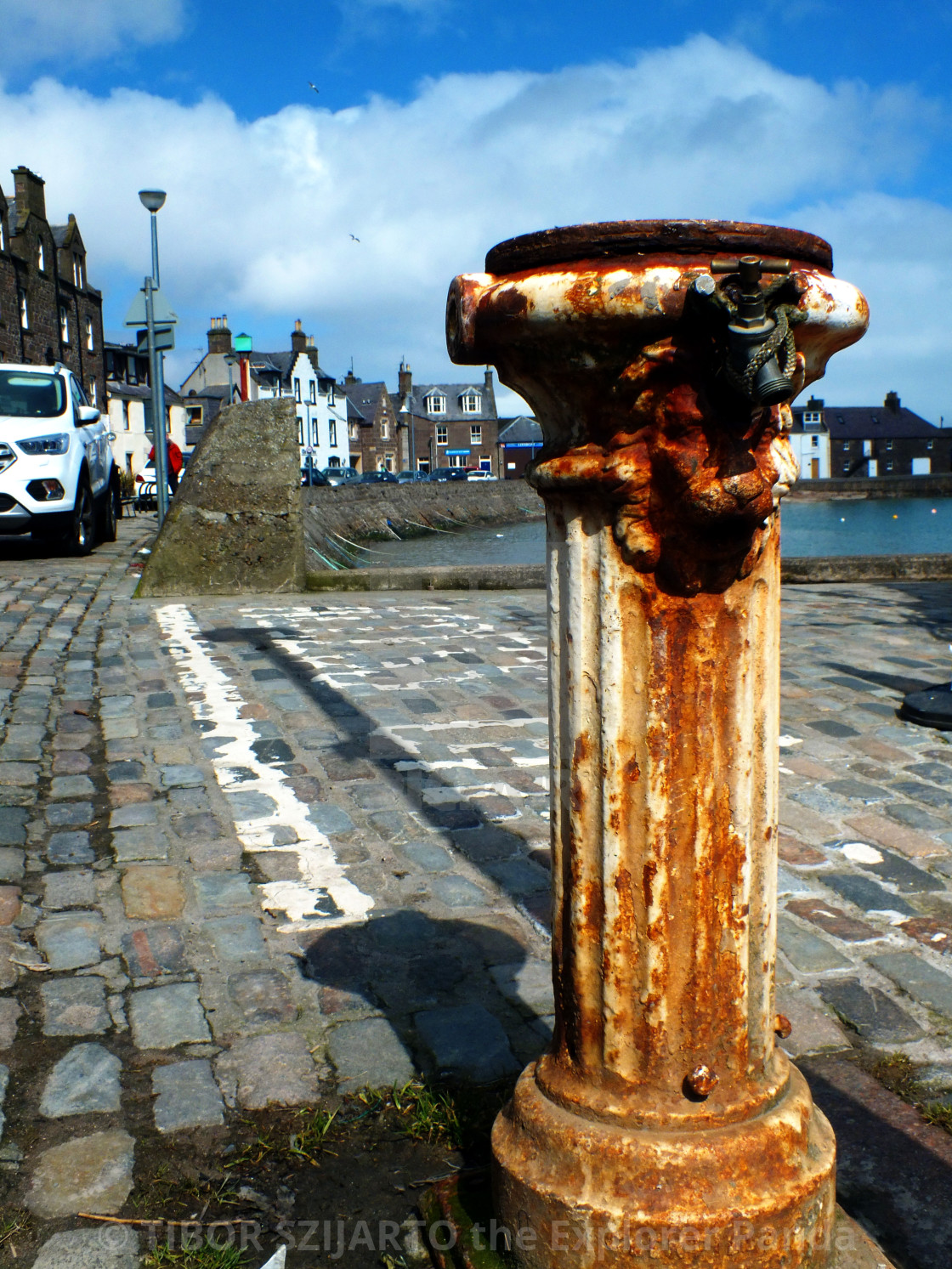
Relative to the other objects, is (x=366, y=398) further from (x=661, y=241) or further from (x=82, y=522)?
(x=661, y=241)

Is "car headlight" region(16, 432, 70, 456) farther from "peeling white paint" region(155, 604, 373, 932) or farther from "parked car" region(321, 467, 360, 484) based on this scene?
"parked car" region(321, 467, 360, 484)

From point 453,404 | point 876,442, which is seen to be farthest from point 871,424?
point 453,404

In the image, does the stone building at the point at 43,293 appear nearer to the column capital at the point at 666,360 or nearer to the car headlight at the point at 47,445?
the car headlight at the point at 47,445

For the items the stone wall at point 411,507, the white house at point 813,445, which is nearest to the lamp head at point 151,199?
the stone wall at point 411,507

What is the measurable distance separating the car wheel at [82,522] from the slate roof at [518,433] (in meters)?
82.4

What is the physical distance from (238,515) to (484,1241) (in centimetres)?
924

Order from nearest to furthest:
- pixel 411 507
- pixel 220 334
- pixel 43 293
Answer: pixel 43 293
pixel 411 507
pixel 220 334

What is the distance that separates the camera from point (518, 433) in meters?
97.0

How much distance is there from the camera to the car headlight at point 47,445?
1192 centimetres

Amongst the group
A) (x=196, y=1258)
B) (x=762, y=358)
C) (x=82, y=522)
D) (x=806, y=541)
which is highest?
(x=762, y=358)

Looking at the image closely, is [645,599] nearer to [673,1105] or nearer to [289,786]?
[673,1105]

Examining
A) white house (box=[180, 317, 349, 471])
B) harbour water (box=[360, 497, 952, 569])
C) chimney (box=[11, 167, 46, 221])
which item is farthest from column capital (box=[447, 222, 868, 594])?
white house (box=[180, 317, 349, 471])

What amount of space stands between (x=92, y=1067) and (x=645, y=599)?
1743 mm

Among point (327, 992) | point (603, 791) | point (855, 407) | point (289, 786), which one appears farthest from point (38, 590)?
point (855, 407)
